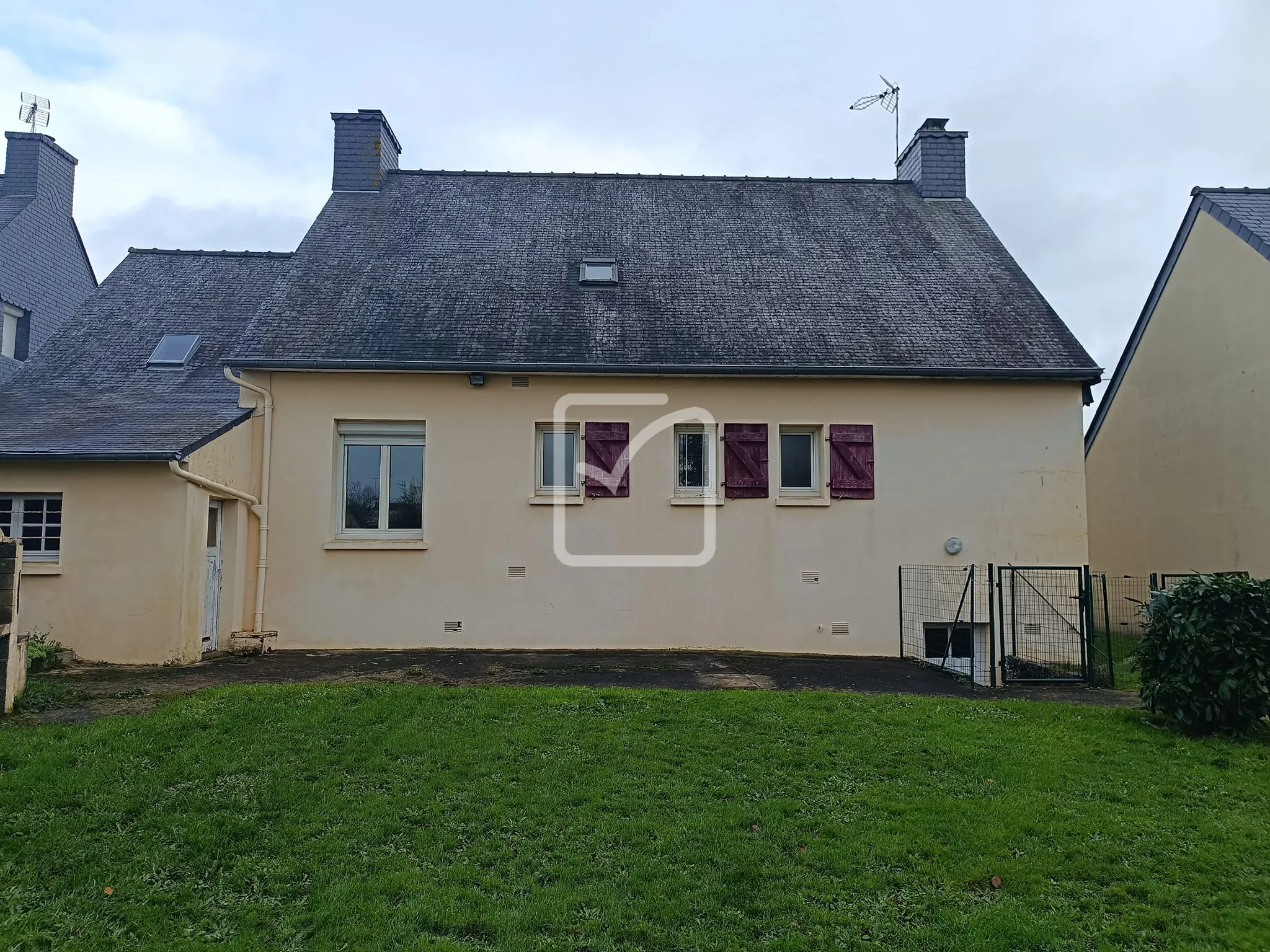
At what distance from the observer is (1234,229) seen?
13.1 metres

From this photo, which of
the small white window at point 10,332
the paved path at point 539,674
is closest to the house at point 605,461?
the paved path at point 539,674

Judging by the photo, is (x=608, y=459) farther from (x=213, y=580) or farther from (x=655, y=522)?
(x=213, y=580)

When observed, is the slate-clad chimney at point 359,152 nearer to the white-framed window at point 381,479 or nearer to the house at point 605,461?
the house at point 605,461

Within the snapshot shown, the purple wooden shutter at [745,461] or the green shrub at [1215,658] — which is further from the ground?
the purple wooden shutter at [745,461]

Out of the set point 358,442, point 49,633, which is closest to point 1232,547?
point 358,442

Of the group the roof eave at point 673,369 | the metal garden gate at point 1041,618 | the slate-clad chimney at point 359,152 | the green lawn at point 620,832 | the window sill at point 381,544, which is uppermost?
the slate-clad chimney at point 359,152

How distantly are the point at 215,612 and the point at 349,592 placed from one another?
1.63 meters

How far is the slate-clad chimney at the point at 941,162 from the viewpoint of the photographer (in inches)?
615

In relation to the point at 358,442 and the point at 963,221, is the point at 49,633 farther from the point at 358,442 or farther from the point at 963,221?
the point at 963,221

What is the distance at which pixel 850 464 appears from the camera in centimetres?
1144

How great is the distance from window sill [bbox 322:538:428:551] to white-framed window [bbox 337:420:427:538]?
0.49 feet

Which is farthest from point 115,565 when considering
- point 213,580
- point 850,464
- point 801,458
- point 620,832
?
point 850,464

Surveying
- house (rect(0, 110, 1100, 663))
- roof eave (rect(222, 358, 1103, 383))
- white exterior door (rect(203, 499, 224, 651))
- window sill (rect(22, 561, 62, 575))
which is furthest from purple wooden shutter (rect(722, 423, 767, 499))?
window sill (rect(22, 561, 62, 575))

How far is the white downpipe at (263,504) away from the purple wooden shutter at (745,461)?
6.12 metres
